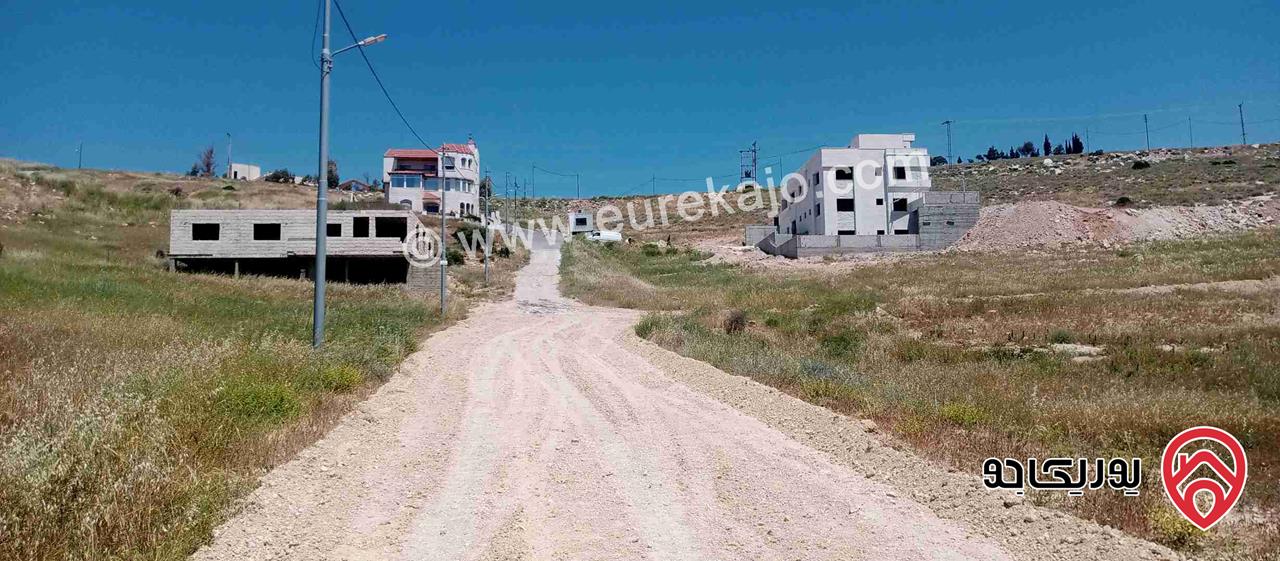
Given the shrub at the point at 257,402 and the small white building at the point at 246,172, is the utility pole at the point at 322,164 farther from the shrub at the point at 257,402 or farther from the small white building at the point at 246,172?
the small white building at the point at 246,172

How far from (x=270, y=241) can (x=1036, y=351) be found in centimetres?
4145

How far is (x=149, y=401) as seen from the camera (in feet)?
24.4

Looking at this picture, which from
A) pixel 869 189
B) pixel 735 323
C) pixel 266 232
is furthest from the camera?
pixel 869 189

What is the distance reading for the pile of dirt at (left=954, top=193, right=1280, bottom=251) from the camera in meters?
53.1

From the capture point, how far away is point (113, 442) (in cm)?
607

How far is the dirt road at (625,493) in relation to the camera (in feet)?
16.8

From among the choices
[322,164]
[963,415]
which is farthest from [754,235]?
[963,415]

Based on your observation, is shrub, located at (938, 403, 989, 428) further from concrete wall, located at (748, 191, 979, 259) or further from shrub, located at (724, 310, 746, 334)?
concrete wall, located at (748, 191, 979, 259)

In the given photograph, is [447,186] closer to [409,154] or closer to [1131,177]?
[409,154]

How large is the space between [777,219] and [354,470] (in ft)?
267

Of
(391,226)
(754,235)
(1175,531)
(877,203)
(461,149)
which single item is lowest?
(1175,531)

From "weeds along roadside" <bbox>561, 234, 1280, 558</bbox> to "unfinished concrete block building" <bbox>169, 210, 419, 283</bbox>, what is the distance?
12.6 meters

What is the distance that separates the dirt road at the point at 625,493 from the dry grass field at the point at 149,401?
0.45 meters

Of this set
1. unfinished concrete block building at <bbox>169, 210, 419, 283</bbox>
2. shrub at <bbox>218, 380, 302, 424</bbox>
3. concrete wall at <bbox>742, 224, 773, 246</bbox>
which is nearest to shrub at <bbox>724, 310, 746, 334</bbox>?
shrub at <bbox>218, 380, 302, 424</bbox>
